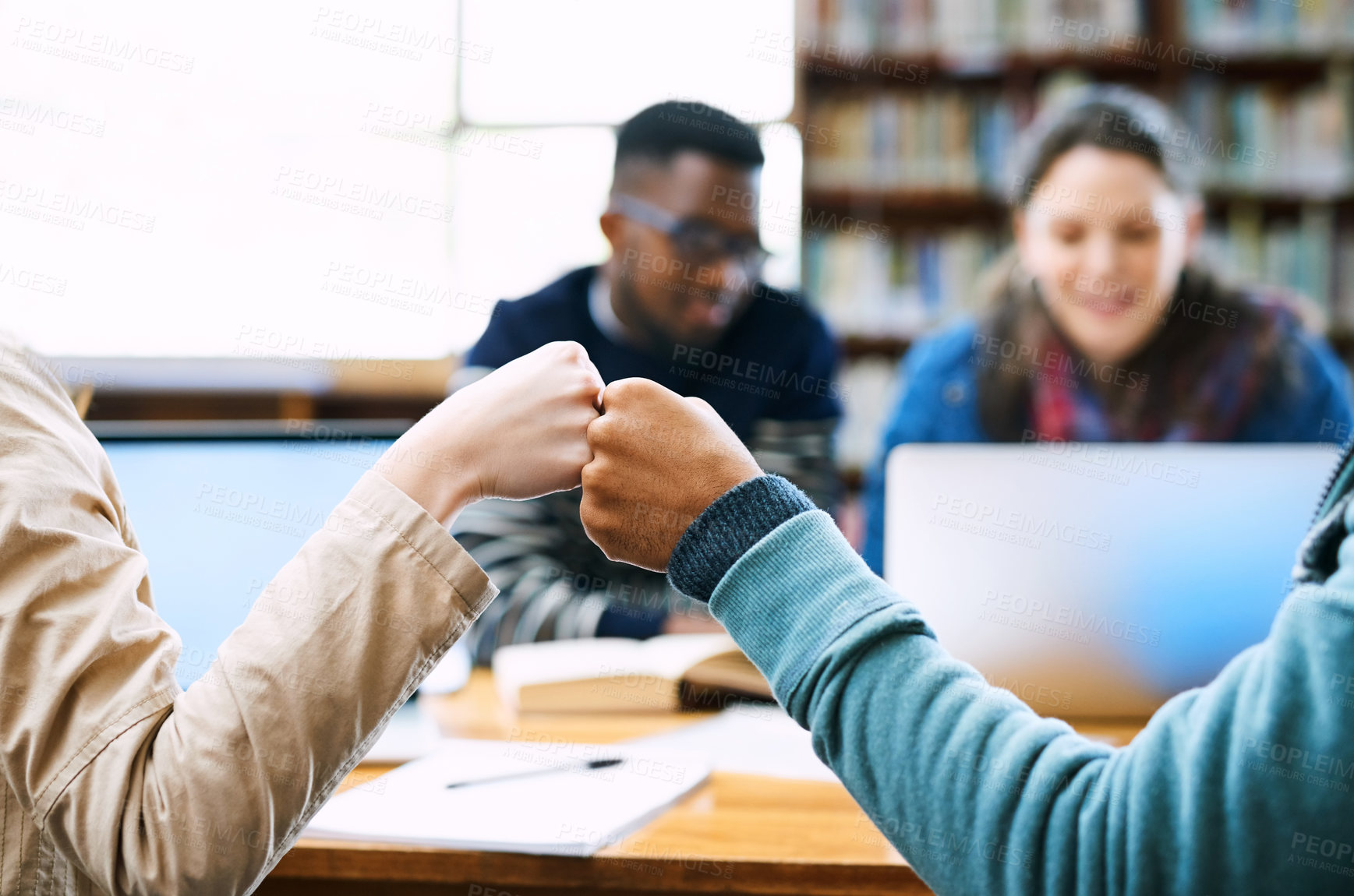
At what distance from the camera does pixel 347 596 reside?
0.66 metres

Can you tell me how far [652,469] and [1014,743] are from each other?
307mm

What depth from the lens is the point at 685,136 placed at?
2027mm

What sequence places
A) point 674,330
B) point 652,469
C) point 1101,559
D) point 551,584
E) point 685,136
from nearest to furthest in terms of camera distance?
point 652,469
point 1101,559
point 551,584
point 685,136
point 674,330

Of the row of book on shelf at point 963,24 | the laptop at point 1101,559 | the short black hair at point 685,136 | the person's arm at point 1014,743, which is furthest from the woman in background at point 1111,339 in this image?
the person's arm at point 1014,743

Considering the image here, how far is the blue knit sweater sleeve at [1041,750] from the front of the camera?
50 centimetres

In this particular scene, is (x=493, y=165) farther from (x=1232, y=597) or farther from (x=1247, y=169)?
(x=1232, y=597)

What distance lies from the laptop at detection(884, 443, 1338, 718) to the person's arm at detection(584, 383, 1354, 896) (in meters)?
0.47

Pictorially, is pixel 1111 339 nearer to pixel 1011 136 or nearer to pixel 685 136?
pixel 685 136

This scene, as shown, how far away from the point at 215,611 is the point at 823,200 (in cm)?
228

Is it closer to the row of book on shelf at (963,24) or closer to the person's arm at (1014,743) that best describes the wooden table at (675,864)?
the person's arm at (1014,743)

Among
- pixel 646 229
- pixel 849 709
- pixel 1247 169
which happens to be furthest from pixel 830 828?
pixel 1247 169

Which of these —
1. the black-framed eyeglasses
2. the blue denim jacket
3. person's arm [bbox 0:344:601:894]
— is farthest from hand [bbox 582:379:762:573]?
the black-framed eyeglasses

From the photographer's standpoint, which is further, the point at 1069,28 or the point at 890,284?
the point at 890,284

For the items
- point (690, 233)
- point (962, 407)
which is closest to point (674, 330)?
point (690, 233)
